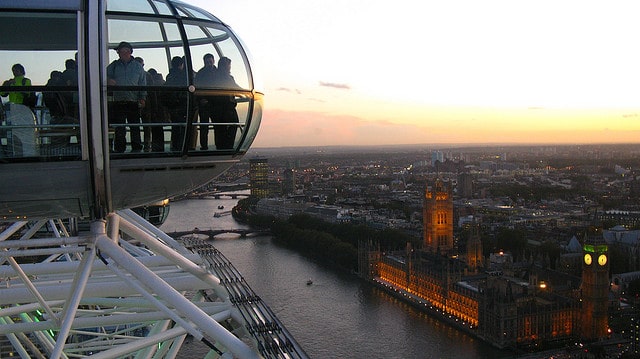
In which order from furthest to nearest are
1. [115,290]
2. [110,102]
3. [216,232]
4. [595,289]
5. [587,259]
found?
[216,232]
[587,259]
[595,289]
[115,290]
[110,102]

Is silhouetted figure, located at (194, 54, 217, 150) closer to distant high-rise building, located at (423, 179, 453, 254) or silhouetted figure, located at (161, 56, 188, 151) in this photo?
silhouetted figure, located at (161, 56, 188, 151)

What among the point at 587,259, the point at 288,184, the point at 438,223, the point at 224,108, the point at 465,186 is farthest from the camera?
the point at 288,184

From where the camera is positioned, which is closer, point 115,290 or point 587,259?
point 115,290

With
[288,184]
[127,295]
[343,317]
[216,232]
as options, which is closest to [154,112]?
[127,295]

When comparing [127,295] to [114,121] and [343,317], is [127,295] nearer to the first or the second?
[114,121]

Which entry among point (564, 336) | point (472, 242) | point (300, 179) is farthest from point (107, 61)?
point (300, 179)

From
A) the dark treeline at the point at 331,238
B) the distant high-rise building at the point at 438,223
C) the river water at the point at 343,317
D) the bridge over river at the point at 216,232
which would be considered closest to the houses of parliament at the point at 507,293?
the river water at the point at 343,317

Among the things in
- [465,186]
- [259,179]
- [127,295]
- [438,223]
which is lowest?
[465,186]
